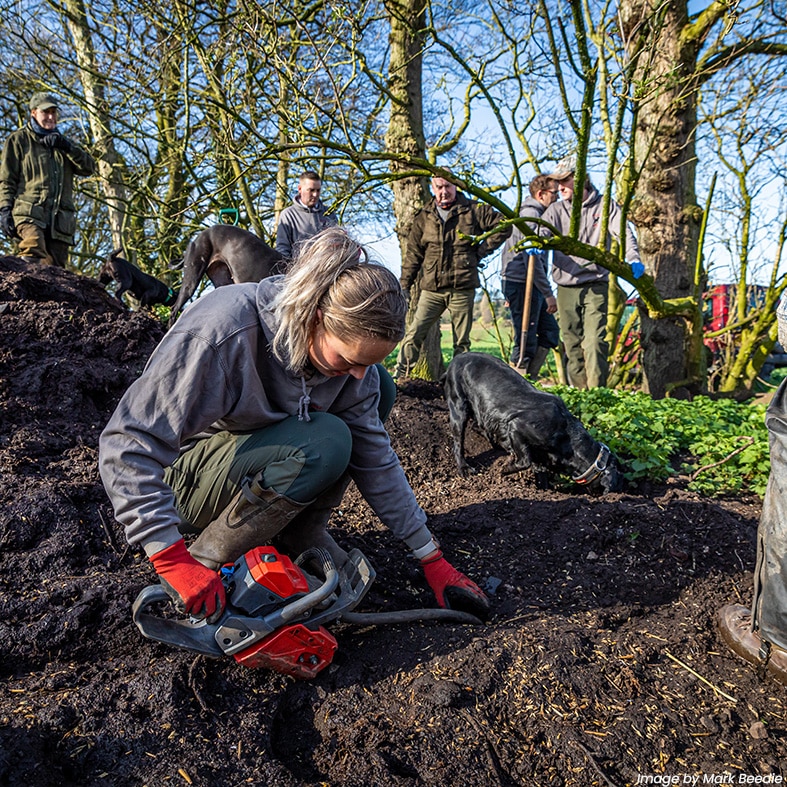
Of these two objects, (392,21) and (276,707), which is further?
(392,21)

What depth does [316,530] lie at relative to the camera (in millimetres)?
2643

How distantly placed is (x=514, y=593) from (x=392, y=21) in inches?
255

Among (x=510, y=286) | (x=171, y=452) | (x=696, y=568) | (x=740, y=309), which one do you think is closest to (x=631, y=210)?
(x=510, y=286)

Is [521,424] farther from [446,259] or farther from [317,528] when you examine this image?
[446,259]

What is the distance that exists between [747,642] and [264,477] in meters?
1.92

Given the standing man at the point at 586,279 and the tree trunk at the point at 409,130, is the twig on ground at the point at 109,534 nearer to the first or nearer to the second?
the tree trunk at the point at 409,130

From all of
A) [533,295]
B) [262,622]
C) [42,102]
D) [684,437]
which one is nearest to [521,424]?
[684,437]

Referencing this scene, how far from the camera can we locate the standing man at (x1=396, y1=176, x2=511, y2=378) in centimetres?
649

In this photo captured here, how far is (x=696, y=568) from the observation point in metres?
3.00

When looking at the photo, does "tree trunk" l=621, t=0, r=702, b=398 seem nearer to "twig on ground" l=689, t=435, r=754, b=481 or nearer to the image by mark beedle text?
"twig on ground" l=689, t=435, r=754, b=481

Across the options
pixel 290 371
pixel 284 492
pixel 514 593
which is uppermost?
pixel 290 371

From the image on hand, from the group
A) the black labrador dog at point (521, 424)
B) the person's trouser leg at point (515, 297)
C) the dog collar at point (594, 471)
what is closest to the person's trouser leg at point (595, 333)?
the person's trouser leg at point (515, 297)

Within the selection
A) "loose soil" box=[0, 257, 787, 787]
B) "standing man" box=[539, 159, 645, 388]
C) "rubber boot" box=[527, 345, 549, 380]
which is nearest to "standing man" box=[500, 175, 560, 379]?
"rubber boot" box=[527, 345, 549, 380]

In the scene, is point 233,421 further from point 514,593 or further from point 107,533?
point 514,593
